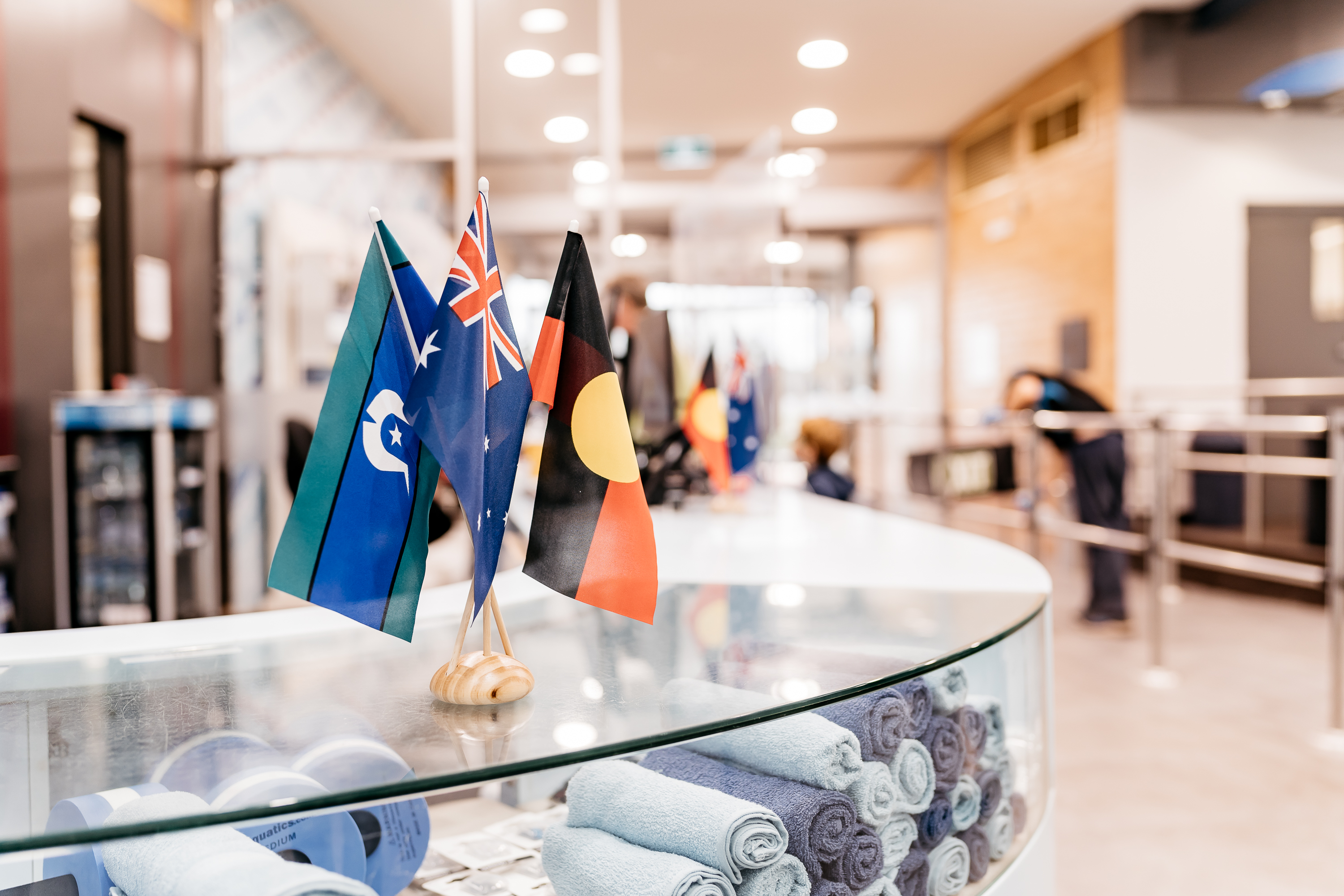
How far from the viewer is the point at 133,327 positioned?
434 cm

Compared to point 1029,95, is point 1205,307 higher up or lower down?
lower down

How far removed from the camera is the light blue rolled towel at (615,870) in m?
0.67

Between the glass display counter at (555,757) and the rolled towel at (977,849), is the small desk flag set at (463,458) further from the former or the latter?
the rolled towel at (977,849)

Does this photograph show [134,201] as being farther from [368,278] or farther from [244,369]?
[368,278]

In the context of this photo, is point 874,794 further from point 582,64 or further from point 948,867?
point 582,64

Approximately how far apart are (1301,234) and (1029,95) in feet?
8.10

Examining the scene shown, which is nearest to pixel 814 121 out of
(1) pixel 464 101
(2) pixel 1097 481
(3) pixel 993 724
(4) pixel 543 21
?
(4) pixel 543 21

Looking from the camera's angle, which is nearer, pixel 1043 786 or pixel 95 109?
pixel 1043 786

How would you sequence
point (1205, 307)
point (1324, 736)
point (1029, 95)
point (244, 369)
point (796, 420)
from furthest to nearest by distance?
1. point (796, 420)
2. point (1029, 95)
3. point (1205, 307)
4. point (244, 369)
5. point (1324, 736)

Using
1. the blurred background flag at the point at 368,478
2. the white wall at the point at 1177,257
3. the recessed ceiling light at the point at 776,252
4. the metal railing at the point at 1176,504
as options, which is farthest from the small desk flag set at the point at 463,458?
the white wall at the point at 1177,257

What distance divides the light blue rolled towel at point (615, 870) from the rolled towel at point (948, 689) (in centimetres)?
27

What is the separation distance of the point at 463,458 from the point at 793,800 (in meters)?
0.37

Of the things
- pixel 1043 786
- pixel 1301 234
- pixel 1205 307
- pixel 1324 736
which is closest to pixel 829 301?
pixel 1205 307

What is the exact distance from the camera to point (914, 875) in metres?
0.82
